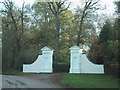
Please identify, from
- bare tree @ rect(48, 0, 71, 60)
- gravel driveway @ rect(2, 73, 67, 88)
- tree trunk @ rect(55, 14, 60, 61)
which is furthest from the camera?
bare tree @ rect(48, 0, 71, 60)

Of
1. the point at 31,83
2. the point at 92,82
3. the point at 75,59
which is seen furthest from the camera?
the point at 75,59

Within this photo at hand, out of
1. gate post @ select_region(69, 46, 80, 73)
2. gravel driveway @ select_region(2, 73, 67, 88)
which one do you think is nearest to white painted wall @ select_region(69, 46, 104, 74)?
gate post @ select_region(69, 46, 80, 73)

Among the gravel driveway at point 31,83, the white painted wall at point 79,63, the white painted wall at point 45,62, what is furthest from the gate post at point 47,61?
the gravel driveway at point 31,83

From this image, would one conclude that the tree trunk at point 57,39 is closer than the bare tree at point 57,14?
Yes

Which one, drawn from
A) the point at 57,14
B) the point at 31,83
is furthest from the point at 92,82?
the point at 57,14

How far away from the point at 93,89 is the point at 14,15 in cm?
2617

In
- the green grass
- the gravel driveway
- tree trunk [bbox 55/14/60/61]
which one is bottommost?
the gravel driveway

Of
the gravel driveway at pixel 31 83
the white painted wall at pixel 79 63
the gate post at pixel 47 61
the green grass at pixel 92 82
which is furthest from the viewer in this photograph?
the gate post at pixel 47 61

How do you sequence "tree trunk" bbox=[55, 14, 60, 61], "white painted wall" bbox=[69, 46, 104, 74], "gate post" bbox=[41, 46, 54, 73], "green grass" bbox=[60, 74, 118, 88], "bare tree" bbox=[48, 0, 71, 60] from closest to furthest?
1. "green grass" bbox=[60, 74, 118, 88]
2. "white painted wall" bbox=[69, 46, 104, 74]
3. "gate post" bbox=[41, 46, 54, 73]
4. "tree trunk" bbox=[55, 14, 60, 61]
5. "bare tree" bbox=[48, 0, 71, 60]

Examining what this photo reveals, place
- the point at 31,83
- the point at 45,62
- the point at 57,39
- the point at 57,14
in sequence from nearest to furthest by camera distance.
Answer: the point at 31,83, the point at 45,62, the point at 57,39, the point at 57,14

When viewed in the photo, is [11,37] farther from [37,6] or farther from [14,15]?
[37,6]

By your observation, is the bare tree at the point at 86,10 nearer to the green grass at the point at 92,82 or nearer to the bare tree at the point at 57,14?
the bare tree at the point at 57,14

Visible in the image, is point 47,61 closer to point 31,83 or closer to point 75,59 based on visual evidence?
point 75,59

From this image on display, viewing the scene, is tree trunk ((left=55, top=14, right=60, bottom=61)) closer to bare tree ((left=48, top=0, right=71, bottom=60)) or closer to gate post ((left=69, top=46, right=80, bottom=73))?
bare tree ((left=48, top=0, right=71, bottom=60))
